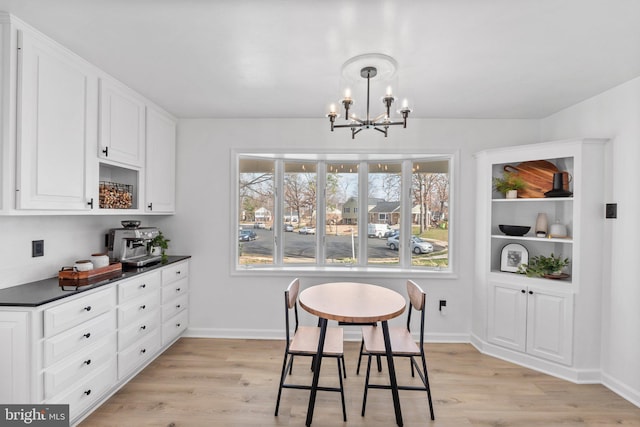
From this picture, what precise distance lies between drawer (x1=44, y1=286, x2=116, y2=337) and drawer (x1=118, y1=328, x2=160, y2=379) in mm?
458

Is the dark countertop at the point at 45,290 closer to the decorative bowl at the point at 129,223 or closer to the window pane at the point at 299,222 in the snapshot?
the decorative bowl at the point at 129,223

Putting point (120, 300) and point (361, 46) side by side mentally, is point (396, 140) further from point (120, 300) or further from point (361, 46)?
point (120, 300)

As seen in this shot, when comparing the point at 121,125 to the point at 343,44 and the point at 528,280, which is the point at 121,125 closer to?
the point at 343,44

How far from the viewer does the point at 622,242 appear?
236 centimetres

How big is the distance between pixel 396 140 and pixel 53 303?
3120mm

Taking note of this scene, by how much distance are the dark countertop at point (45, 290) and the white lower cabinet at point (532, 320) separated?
11.0ft

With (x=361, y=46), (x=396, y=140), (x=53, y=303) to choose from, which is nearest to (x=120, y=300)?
(x=53, y=303)

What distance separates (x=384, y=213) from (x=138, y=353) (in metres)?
2.80

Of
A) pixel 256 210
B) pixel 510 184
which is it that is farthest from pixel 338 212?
pixel 510 184

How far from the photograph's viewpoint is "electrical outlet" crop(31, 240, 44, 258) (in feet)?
6.77

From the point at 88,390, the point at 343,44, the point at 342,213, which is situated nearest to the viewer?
the point at 343,44

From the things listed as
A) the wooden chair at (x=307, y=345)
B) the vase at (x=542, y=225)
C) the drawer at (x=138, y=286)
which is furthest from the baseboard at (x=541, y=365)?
the drawer at (x=138, y=286)

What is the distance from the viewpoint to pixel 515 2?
1447 mm

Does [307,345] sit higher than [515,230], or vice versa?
[515,230]
